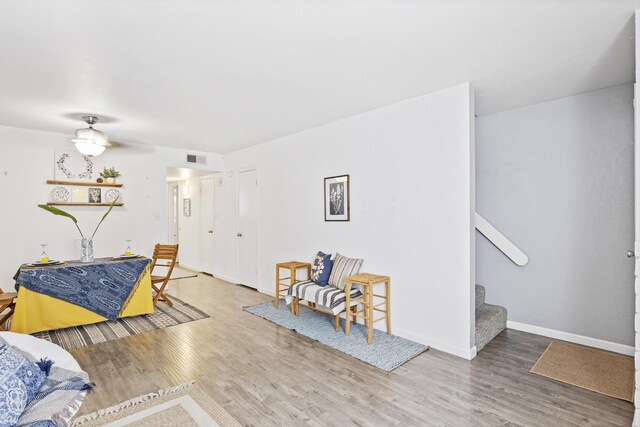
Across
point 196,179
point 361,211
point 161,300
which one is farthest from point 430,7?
point 196,179

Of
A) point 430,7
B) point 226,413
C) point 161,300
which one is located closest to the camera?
point 430,7

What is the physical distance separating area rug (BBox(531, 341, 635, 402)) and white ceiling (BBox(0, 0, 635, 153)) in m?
2.50

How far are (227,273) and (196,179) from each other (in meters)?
2.49

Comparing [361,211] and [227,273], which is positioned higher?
[361,211]

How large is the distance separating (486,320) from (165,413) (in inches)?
121

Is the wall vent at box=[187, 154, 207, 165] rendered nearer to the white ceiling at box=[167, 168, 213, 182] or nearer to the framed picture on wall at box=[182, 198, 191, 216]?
the white ceiling at box=[167, 168, 213, 182]

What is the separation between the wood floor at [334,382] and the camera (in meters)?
2.18

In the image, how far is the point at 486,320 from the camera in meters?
3.46

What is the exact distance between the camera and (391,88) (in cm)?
318

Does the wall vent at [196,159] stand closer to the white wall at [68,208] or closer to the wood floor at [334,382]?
the white wall at [68,208]

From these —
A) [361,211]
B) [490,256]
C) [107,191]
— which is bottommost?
[490,256]

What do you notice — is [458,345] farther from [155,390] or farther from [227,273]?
[227,273]

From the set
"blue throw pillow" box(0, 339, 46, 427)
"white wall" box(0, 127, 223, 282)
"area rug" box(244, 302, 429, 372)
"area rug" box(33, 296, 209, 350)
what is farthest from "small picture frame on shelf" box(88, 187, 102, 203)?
"blue throw pillow" box(0, 339, 46, 427)

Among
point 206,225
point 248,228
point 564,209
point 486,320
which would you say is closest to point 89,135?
point 248,228
